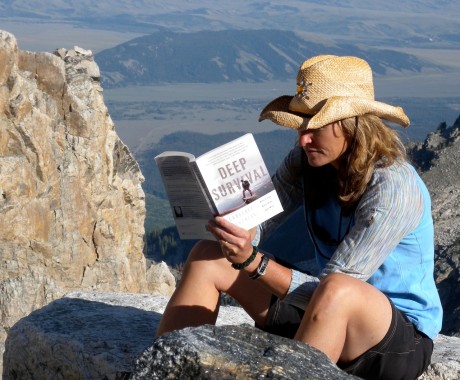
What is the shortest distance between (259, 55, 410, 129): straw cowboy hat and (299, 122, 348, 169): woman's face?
84 millimetres

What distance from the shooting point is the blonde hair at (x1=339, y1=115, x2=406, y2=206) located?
19.4ft

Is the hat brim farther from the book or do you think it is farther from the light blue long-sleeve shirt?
the book

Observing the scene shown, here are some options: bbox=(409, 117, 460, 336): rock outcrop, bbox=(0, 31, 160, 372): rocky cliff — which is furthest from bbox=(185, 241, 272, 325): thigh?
bbox=(409, 117, 460, 336): rock outcrop

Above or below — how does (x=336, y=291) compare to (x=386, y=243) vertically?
below

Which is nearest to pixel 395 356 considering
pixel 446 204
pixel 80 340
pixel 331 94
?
pixel 331 94

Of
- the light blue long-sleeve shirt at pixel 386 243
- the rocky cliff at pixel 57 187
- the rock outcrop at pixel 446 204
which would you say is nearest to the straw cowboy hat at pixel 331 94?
the light blue long-sleeve shirt at pixel 386 243

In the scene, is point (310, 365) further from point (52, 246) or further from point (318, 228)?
point (52, 246)

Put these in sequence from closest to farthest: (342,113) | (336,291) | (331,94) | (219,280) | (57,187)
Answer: (336,291) < (342,113) < (331,94) < (219,280) < (57,187)

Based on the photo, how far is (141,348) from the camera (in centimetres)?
730

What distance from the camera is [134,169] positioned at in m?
37.2

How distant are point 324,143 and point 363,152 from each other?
292 millimetres

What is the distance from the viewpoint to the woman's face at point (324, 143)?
19.6 ft

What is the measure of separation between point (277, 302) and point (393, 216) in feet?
3.62

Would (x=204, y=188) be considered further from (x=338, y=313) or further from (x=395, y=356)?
(x=395, y=356)
